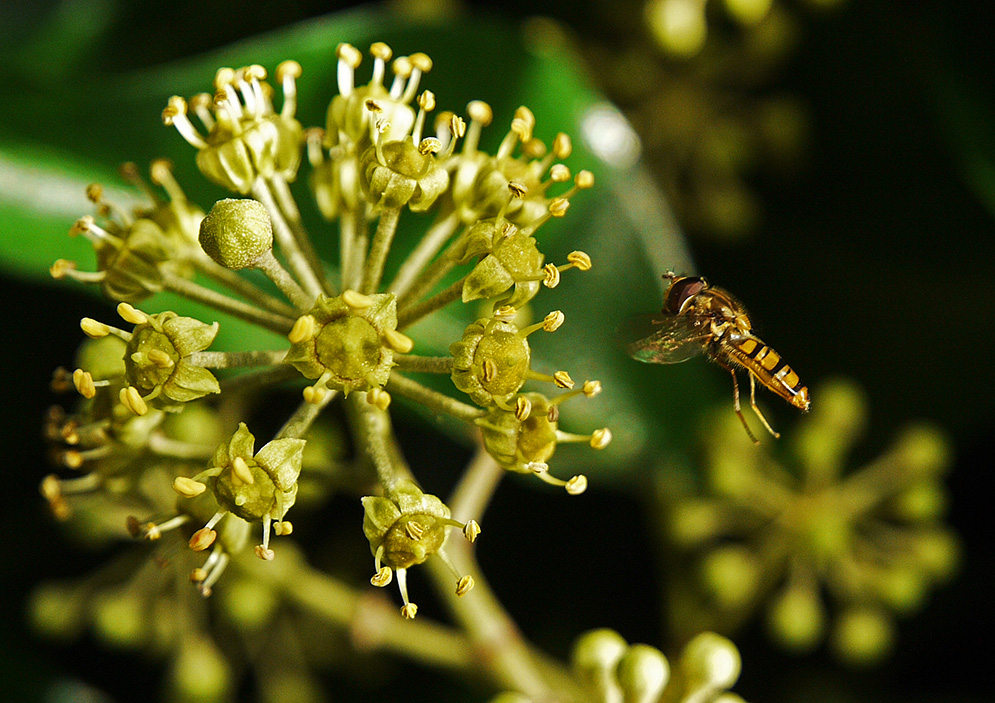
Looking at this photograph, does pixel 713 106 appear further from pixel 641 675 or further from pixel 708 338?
pixel 641 675

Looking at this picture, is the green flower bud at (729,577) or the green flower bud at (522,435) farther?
the green flower bud at (729,577)

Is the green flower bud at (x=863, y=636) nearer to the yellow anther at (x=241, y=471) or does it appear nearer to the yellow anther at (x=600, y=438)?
the yellow anther at (x=600, y=438)

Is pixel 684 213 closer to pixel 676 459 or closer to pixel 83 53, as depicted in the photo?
pixel 676 459

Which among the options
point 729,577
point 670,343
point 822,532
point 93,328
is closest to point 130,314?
point 93,328

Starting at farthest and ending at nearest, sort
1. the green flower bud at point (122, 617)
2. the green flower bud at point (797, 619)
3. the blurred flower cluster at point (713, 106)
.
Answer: the blurred flower cluster at point (713, 106)
the green flower bud at point (797, 619)
the green flower bud at point (122, 617)

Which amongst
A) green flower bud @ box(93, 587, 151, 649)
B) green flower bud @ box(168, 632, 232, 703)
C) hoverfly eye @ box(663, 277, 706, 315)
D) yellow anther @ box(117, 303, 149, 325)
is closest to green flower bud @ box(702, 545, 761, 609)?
hoverfly eye @ box(663, 277, 706, 315)

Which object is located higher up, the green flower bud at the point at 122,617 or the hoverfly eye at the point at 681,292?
the hoverfly eye at the point at 681,292

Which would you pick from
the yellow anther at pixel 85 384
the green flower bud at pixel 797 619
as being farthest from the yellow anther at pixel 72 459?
the green flower bud at pixel 797 619

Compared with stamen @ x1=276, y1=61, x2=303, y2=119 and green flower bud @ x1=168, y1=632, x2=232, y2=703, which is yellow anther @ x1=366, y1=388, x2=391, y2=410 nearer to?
stamen @ x1=276, y1=61, x2=303, y2=119
